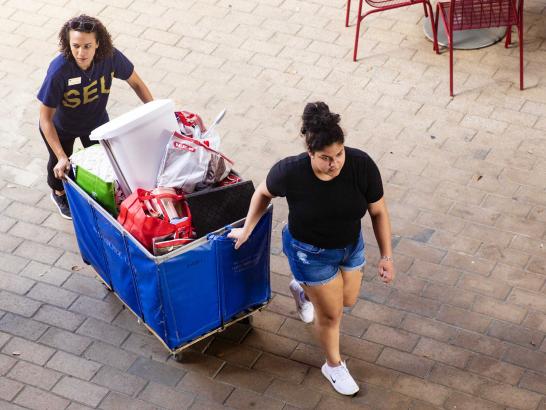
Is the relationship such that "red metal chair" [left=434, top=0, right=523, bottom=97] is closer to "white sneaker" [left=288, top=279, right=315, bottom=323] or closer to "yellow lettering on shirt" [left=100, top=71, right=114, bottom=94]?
"white sneaker" [left=288, top=279, right=315, bottom=323]

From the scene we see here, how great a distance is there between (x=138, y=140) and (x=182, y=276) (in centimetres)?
82

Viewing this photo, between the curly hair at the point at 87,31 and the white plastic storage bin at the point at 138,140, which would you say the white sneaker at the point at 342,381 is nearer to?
the white plastic storage bin at the point at 138,140

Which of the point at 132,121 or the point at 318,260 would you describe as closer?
the point at 318,260

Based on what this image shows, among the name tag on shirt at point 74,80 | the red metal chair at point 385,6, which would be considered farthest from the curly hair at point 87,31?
the red metal chair at point 385,6

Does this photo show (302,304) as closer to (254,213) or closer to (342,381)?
(342,381)

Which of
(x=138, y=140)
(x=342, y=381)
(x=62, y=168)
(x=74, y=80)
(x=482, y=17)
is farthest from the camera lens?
(x=482, y=17)

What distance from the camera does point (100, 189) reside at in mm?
5547

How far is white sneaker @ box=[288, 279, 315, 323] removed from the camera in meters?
5.92

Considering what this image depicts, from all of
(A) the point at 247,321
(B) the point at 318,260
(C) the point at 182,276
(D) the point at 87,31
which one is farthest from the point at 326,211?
(D) the point at 87,31

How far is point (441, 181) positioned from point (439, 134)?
58 cm

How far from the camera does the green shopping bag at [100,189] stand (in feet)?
18.1

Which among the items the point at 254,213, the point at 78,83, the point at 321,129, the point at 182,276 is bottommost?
the point at 182,276

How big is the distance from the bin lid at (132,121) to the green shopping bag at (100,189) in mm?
300

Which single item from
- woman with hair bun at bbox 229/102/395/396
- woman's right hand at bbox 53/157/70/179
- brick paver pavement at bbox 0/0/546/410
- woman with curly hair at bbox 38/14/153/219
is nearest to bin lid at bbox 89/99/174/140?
woman's right hand at bbox 53/157/70/179
